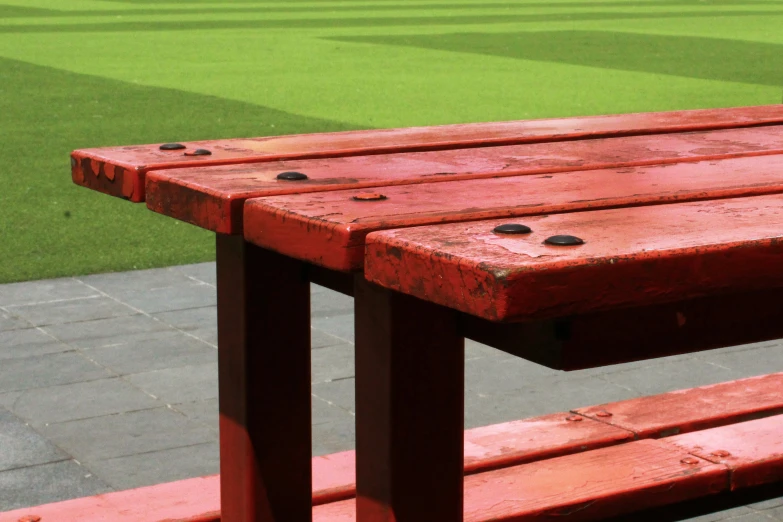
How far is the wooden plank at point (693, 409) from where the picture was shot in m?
2.75

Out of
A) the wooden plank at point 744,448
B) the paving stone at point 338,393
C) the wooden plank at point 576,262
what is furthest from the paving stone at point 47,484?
the wooden plank at point 576,262

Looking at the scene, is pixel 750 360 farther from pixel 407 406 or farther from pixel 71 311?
pixel 407 406

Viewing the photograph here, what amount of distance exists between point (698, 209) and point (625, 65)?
1429 cm

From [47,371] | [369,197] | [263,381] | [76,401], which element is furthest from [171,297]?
[369,197]

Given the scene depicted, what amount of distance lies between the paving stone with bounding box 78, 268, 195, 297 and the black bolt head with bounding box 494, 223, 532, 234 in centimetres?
388

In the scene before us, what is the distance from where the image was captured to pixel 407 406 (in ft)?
5.67

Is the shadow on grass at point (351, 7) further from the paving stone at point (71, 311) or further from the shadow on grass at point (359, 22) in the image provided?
the paving stone at point (71, 311)

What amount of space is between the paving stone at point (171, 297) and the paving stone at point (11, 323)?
0.43 meters

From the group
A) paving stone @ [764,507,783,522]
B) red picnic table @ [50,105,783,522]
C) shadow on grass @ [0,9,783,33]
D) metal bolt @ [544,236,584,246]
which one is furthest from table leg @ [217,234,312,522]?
shadow on grass @ [0,9,783,33]

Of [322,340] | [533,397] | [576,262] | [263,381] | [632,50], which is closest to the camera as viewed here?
[576,262]

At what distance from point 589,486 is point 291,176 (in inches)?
32.4

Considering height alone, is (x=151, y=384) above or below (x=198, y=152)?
below

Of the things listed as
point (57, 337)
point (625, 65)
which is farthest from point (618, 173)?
point (625, 65)

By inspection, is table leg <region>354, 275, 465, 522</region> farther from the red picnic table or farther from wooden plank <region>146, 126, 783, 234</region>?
wooden plank <region>146, 126, 783, 234</region>
